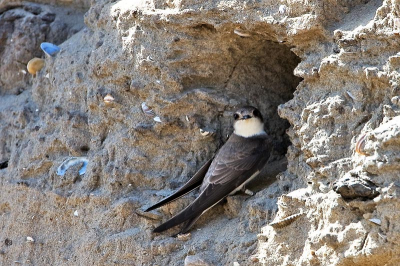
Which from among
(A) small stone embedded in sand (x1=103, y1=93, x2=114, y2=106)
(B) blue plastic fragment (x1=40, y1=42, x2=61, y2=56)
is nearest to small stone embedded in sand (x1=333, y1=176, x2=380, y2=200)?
(A) small stone embedded in sand (x1=103, y1=93, x2=114, y2=106)

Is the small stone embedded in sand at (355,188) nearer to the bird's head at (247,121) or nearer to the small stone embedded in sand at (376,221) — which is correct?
the small stone embedded in sand at (376,221)

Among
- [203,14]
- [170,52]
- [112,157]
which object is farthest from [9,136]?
[203,14]

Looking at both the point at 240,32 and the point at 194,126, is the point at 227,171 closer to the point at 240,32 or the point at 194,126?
the point at 194,126

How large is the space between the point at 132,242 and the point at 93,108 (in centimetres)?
66

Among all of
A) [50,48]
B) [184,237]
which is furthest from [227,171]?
[50,48]

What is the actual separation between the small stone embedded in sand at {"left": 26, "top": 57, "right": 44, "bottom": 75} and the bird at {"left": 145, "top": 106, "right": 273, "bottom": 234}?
1000 mm

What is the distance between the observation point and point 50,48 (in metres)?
3.57

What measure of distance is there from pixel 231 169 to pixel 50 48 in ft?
3.57

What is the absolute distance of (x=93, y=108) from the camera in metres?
3.29

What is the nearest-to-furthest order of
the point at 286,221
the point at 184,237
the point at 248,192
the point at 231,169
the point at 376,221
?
1. the point at 376,221
2. the point at 286,221
3. the point at 184,237
4. the point at 248,192
5. the point at 231,169

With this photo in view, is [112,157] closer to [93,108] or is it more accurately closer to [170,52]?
[93,108]

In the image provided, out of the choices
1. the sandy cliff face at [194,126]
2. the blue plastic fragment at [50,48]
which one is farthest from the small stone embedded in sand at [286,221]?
the blue plastic fragment at [50,48]

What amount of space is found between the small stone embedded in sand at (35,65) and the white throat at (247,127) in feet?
3.30

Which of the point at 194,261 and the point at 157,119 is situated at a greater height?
the point at 157,119
